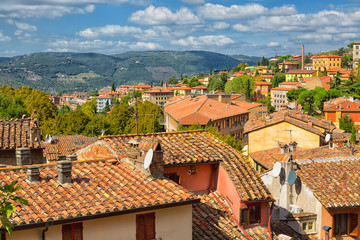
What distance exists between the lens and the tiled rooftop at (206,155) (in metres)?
13.5

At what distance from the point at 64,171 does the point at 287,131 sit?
28792 millimetres

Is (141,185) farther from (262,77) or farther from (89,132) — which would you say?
(262,77)

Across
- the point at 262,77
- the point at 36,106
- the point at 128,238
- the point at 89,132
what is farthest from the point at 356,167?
the point at 262,77

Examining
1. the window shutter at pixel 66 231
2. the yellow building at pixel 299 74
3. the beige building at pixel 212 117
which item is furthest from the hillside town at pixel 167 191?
the yellow building at pixel 299 74

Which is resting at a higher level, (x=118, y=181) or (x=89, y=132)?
(x=118, y=181)

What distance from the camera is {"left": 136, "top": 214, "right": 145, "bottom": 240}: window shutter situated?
1060 cm

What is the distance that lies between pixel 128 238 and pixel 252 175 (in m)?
5.22

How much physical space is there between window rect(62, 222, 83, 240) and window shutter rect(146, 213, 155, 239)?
1655 mm

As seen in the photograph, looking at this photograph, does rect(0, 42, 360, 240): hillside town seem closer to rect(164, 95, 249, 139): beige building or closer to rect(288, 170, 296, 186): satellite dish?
rect(288, 170, 296, 186): satellite dish

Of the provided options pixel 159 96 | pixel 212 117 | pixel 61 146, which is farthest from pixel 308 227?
pixel 159 96

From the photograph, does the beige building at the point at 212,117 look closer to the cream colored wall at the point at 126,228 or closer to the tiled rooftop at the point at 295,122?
the tiled rooftop at the point at 295,122

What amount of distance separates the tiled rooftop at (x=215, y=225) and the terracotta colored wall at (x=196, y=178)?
14.4 inches

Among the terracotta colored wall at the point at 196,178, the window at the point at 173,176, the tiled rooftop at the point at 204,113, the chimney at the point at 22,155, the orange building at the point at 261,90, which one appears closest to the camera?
the chimney at the point at 22,155

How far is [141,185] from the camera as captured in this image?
1138cm
